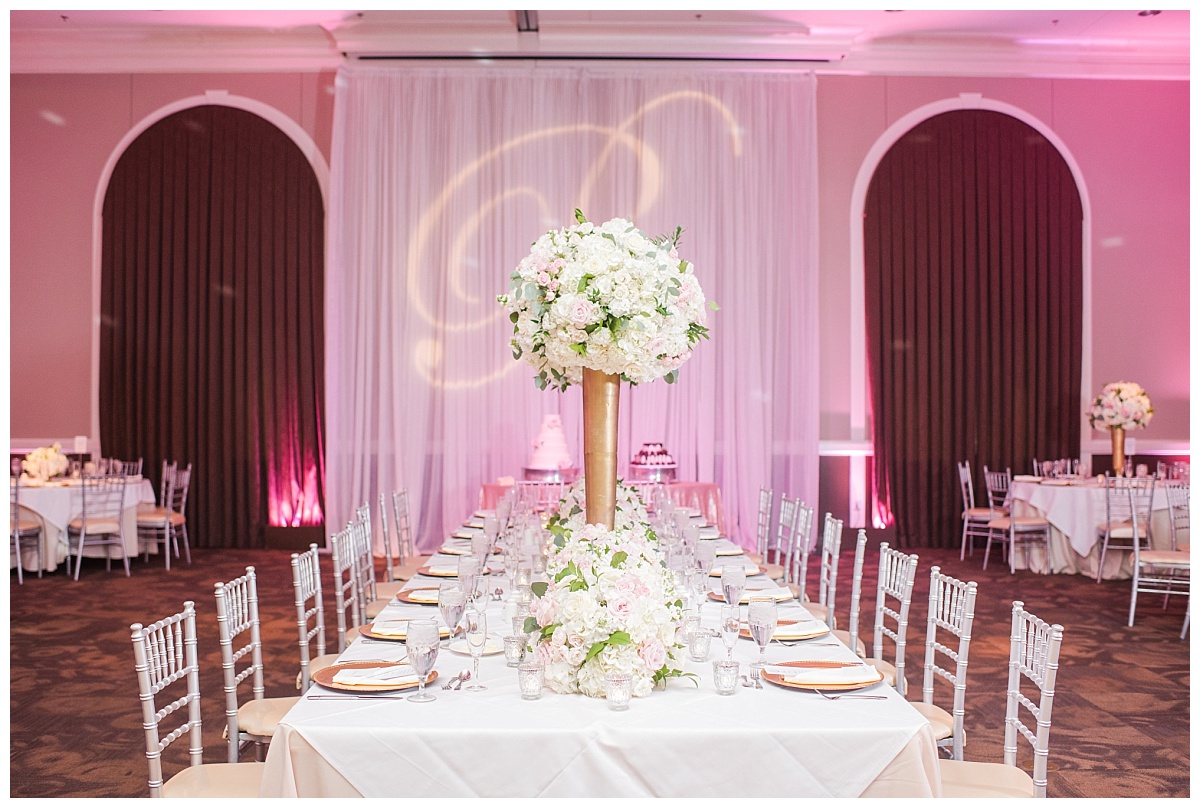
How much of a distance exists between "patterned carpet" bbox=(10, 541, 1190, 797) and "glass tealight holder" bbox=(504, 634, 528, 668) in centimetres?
170

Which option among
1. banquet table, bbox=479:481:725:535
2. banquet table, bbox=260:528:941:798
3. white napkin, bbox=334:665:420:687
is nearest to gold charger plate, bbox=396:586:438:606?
white napkin, bbox=334:665:420:687

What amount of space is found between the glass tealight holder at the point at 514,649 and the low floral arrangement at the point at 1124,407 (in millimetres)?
7096

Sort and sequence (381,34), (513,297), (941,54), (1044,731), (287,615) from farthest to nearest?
(941,54) → (381,34) → (287,615) → (513,297) → (1044,731)

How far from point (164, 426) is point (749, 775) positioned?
27.9 feet

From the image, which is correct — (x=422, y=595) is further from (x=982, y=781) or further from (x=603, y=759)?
(x=982, y=781)

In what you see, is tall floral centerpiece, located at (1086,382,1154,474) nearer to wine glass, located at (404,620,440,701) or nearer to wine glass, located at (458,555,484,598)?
wine glass, located at (458,555,484,598)

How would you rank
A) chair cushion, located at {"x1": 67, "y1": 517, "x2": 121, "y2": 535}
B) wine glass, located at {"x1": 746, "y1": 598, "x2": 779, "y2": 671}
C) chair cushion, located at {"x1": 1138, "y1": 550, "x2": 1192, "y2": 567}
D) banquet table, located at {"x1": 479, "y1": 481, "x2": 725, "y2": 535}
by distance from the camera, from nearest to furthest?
1. wine glass, located at {"x1": 746, "y1": 598, "x2": 779, "y2": 671}
2. chair cushion, located at {"x1": 1138, "y1": 550, "x2": 1192, "y2": 567}
3. chair cushion, located at {"x1": 67, "y1": 517, "x2": 121, "y2": 535}
4. banquet table, located at {"x1": 479, "y1": 481, "x2": 725, "y2": 535}

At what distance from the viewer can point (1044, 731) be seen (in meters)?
2.42

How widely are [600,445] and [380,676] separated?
2.49ft

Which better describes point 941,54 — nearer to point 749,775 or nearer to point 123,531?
point 123,531

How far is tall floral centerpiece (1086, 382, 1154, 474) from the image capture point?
829 cm

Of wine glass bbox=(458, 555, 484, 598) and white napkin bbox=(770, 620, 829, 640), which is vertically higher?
wine glass bbox=(458, 555, 484, 598)

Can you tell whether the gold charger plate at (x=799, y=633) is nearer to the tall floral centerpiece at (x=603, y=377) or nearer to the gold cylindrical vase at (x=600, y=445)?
the tall floral centerpiece at (x=603, y=377)
